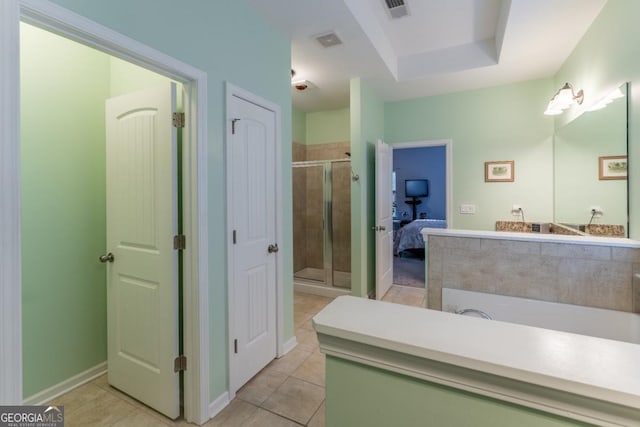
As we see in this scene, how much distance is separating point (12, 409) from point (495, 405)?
1.60 m

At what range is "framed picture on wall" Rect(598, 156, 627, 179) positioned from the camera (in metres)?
2.04

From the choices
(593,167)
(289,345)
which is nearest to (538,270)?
(593,167)

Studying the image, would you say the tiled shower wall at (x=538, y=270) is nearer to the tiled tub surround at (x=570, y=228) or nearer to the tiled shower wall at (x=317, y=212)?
the tiled tub surround at (x=570, y=228)

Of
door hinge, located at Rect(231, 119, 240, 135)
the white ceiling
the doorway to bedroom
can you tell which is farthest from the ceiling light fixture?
the doorway to bedroom

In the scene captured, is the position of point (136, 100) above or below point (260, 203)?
above

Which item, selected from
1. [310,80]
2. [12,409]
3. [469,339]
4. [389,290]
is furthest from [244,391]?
[310,80]

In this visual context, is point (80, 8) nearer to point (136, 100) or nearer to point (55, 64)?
point (136, 100)

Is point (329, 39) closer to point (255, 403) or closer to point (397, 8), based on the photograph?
point (397, 8)

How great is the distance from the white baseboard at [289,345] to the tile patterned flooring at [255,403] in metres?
0.07

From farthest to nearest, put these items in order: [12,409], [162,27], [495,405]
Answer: [162,27], [12,409], [495,405]

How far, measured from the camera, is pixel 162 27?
1.49m

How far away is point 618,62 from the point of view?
2.01m

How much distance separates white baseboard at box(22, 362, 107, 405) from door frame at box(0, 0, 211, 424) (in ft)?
3.14

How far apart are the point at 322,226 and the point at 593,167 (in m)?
2.97
